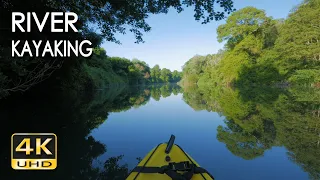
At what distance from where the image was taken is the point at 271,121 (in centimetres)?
760

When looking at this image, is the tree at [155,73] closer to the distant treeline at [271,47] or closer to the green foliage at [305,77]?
the distant treeline at [271,47]

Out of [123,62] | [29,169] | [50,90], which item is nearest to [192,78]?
[123,62]

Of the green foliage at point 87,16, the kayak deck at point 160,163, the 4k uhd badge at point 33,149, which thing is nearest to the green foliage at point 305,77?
the green foliage at point 87,16

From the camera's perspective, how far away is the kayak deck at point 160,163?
227 centimetres

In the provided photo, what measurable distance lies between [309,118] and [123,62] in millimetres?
68246

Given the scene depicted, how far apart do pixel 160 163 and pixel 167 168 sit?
268 millimetres

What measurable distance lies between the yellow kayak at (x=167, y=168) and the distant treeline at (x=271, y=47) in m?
30.0

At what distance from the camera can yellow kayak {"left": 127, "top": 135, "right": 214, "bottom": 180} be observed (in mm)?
2189

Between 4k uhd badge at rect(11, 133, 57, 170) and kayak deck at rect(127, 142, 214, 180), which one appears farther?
4k uhd badge at rect(11, 133, 57, 170)

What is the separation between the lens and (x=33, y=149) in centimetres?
295

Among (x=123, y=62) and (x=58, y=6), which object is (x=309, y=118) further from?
(x=123, y=62)

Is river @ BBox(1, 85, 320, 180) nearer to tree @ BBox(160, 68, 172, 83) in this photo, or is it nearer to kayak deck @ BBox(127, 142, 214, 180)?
kayak deck @ BBox(127, 142, 214, 180)

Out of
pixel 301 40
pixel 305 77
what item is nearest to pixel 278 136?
pixel 305 77

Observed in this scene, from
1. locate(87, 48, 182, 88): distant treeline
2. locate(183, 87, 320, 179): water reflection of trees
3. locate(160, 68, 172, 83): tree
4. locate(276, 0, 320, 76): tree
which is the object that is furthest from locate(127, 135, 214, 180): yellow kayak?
locate(160, 68, 172, 83): tree
